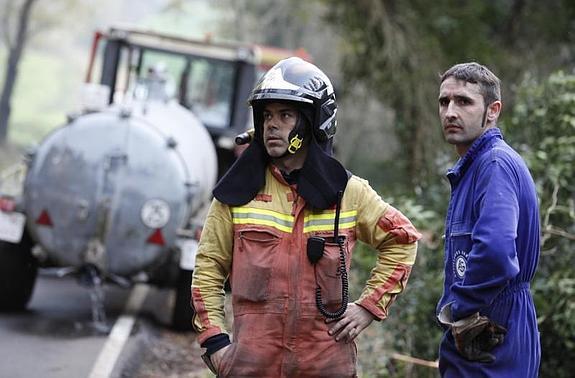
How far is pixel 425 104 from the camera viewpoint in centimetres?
1438

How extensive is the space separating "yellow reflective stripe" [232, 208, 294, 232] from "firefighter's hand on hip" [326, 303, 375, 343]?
0.41 meters

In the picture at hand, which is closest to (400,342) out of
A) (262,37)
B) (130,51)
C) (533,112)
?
(533,112)

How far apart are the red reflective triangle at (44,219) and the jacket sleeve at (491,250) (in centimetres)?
Answer: 561

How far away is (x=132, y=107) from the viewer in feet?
31.2

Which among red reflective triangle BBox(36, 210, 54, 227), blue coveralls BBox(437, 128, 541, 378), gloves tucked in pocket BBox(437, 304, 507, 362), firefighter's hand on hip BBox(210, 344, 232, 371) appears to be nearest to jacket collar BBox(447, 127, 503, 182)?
blue coveralls BBox(437, 128, 541, 378)

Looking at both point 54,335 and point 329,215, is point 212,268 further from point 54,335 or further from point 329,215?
point 54,335

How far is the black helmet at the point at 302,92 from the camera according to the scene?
13.3 feet

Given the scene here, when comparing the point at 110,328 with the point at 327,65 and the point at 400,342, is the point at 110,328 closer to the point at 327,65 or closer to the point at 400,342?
the point at 400,342

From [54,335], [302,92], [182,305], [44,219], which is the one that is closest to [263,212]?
[302,92]

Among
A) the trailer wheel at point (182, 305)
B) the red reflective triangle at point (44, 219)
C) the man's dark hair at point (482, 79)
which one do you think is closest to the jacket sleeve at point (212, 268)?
the man's dark hair at point (482, 79)

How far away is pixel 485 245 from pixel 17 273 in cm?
681

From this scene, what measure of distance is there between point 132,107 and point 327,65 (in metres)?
18.2

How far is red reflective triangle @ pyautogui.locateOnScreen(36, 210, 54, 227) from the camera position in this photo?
870 centimetres

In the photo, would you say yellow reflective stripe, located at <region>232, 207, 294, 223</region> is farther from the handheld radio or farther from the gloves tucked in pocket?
the gloves tucked in pocket
